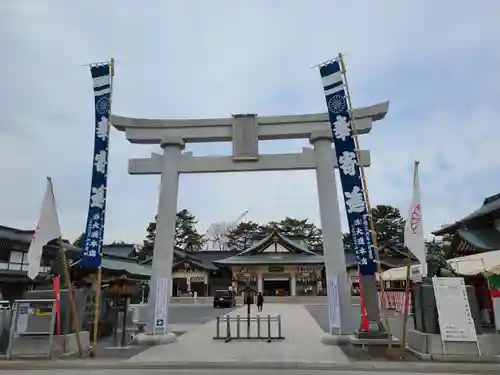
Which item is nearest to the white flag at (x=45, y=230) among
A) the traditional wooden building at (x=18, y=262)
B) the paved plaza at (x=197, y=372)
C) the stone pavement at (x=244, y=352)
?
the paved plaza at (x=197, y=372)

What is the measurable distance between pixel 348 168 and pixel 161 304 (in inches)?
268

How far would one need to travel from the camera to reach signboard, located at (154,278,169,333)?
40.0 feet

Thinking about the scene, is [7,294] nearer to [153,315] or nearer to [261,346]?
[153,315]

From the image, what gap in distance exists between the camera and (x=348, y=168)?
37.2 ft

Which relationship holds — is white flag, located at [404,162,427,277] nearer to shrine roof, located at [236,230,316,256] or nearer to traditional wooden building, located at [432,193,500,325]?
traditional wooden building, located at [432,193,500,325]

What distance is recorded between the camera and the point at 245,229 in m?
62.2

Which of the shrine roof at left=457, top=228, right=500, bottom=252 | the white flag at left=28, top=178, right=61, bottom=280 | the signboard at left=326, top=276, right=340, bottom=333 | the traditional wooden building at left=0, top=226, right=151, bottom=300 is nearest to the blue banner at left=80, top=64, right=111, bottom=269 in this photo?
the white flag at left=28, top=178, right=61, bottom=280

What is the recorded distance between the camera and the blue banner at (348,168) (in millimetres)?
10914

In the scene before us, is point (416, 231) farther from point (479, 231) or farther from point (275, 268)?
point (275, 268)

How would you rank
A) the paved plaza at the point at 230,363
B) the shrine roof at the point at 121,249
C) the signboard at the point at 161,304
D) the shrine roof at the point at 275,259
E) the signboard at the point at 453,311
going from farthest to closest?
the shrine roof at the point at 121,249 < the shrine roof at the point at 275,259 < the signboard at the point at 161,304 < the signboard at the point at 453,311 < the paved plaza at the point at 230,363

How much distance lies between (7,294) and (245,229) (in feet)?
117

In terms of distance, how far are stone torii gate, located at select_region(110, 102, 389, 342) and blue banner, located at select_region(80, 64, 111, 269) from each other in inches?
72.4

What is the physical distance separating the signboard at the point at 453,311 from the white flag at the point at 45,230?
9205 millimetres

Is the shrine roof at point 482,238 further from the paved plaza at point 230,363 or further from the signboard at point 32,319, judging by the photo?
the signboard at point 32,319
